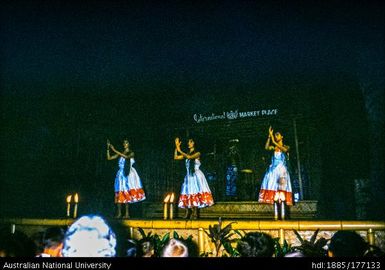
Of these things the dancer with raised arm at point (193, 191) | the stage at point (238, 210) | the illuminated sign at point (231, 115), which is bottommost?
the stage at point (238, 210)

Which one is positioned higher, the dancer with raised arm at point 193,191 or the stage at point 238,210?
the dancer with raised arm at point 193,191

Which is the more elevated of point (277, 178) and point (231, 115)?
point (231, 115)

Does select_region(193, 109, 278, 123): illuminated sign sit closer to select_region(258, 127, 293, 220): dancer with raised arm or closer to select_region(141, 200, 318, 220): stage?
select_region(258, 127, 293, 220): dancer with raised arm

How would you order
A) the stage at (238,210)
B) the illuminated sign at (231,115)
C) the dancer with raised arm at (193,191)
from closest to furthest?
the dancer with raised arm at (193,191)
the stage at (238,210)
the illuminated sign at (231,115)

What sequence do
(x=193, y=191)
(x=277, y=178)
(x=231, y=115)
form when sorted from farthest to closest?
1. (x=231, y=115)
2. (x=193, y=191)
3. (x=277, y=178)

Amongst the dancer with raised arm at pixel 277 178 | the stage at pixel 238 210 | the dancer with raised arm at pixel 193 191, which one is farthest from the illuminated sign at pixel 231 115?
the stage at pixel 238 210

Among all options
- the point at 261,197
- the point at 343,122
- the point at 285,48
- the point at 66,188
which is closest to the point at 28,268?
the point at 261,197

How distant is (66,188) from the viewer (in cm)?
1124

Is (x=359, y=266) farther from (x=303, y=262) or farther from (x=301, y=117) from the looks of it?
(x=301, y=117)

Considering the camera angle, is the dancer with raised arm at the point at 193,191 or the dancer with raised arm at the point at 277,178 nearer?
the dancer with raised arm at the point at 277,178

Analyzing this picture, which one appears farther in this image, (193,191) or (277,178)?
(193,191)

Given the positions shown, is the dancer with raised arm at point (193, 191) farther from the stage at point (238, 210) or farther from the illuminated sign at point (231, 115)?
the illuminated sign at point (231, 115)

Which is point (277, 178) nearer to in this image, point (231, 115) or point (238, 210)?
point (238, 210)

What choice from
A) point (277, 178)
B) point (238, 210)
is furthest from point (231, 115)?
point (277, 178)
